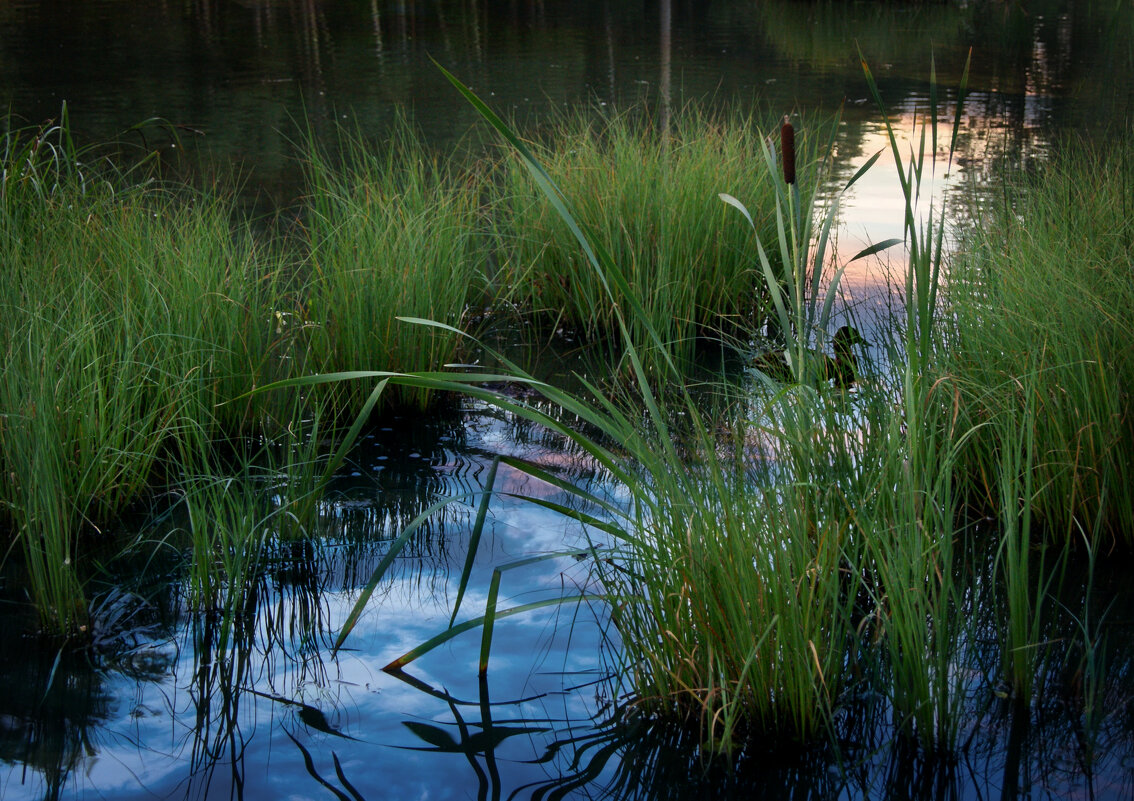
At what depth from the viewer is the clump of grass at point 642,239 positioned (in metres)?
3.90

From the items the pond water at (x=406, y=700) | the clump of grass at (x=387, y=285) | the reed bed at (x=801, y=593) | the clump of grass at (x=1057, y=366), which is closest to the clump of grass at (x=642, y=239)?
the clump of grass at (x=387, y=285)

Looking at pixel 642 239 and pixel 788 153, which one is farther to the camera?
pixel 642 239

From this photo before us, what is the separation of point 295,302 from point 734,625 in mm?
2108

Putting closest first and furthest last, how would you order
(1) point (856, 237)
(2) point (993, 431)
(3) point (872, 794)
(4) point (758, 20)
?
(3) point (872, 794)
(2) point (993, 431)
(1) point (856, 237)
(4) point (758, 20)

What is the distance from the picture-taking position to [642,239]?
3.89m

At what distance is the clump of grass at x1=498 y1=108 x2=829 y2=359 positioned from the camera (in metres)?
3.90

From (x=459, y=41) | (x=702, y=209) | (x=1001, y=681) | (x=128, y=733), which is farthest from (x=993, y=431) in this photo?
(x=459, y=41)

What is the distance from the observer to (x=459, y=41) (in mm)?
14375

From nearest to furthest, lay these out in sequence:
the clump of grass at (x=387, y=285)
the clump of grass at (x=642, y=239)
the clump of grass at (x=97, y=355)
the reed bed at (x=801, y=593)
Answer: the reed bed at (x=801, y=593)
the clump of grass at (x=97, y=355)
the clump of grass at (x=387, y=285)
the clump of grass at (x=642, y=239)

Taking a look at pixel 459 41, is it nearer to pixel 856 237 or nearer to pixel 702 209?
pixel 856 237

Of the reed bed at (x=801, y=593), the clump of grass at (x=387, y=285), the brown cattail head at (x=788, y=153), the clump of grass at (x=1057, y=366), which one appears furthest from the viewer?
the clump of grass at (x=387, y=285)

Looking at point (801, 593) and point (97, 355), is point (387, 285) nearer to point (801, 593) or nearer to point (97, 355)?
point (97, 355)

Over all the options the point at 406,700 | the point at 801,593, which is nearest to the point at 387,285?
the point at 406,700

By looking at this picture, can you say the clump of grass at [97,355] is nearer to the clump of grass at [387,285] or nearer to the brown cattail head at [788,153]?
the clump of grass at [387,285]
